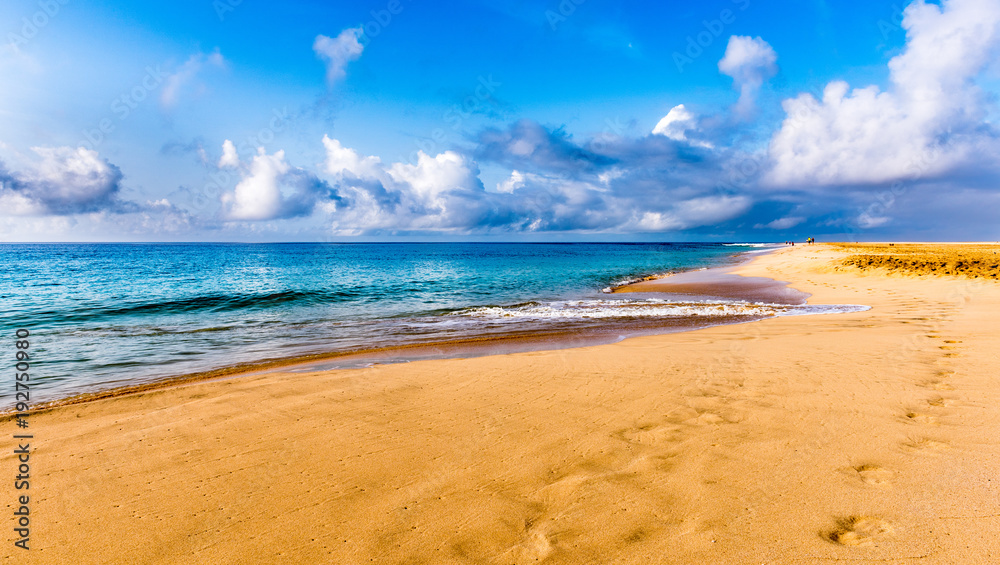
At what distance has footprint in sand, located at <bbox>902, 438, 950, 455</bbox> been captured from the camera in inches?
186

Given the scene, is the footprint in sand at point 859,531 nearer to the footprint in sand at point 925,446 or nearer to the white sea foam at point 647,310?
the footprint in sand at point 925,446

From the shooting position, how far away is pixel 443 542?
3621mm

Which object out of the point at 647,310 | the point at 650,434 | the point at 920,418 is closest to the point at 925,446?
the point at 920,418

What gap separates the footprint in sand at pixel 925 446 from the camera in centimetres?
473

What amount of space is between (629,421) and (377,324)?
515 inches

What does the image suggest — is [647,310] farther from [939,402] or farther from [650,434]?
[650,434]

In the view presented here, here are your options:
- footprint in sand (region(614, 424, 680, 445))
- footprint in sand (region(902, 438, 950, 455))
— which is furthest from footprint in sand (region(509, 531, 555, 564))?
footprint in sand (region(902, 438, 950, 455))

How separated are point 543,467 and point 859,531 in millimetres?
2778

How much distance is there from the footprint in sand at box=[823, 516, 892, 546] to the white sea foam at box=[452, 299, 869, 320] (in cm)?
1394

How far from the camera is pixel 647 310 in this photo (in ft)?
61.7

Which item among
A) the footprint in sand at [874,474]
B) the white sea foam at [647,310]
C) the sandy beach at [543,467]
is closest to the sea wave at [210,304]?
the white sea foam at [647,310]

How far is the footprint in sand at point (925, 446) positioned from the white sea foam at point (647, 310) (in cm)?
1254

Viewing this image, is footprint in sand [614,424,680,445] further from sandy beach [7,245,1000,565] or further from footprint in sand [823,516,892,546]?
footprint in sand [823,516,892,546]

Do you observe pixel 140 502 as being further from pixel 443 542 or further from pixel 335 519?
pixel 443 542
